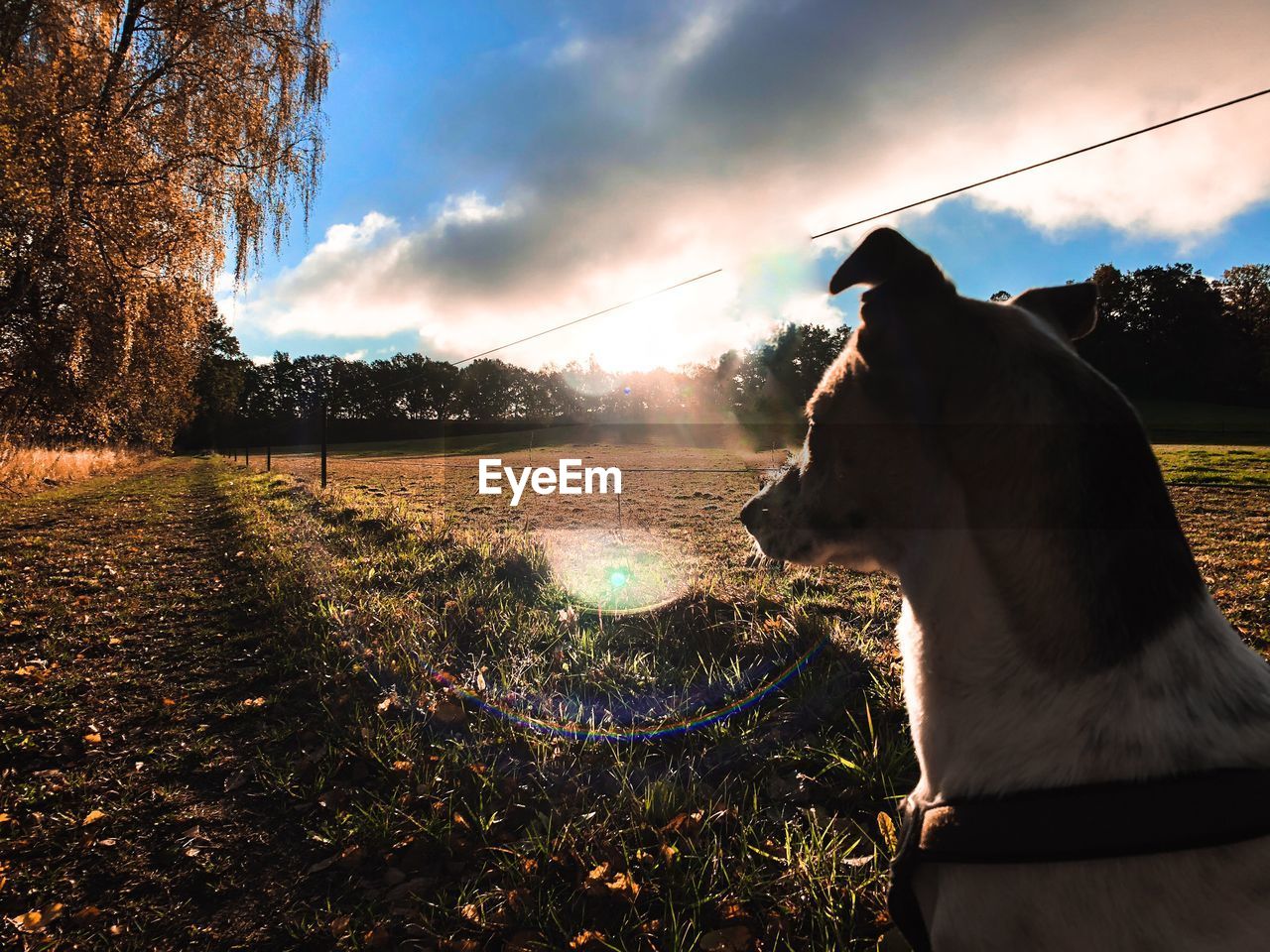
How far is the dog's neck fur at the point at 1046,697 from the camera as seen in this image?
4.07 feet

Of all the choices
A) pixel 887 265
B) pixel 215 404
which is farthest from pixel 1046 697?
pixel 215 404

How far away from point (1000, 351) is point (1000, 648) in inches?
29.0

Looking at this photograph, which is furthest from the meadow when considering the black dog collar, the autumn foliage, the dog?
the autumn foliage

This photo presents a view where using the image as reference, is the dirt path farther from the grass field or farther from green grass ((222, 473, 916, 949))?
green grass ((222, 473, 916, 949))

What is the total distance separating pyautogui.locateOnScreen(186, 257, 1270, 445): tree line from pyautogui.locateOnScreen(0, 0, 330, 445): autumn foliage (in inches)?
205

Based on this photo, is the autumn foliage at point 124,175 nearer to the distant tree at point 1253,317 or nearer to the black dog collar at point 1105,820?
the black dog collar at point 1105,820

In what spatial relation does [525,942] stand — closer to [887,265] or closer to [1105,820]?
[1105,820]

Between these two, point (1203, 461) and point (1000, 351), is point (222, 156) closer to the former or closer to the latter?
point (1000, 351)

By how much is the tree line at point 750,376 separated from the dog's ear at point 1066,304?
0.26 m

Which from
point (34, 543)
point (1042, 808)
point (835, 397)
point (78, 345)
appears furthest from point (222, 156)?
point (1042, 808)

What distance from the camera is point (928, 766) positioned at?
5.25 feet

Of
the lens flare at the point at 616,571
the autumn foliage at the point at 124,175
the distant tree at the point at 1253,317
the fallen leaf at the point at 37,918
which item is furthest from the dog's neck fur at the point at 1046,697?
the distant tree at the point at 1253,317

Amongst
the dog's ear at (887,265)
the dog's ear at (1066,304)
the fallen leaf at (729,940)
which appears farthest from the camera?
the fallen leaf at (729,940)

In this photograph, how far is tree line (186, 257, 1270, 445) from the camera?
11781 mm
